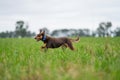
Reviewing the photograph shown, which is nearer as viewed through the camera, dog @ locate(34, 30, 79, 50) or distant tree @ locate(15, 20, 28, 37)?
dog @ locate(34, 30, 79, 50)

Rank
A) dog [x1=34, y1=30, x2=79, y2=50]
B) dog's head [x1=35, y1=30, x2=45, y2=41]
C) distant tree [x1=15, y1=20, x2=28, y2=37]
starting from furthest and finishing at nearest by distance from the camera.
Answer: distant tree [x1=15, y1=20, x2=28, y2=37] → dog [x1=34, y1=30, x2=79, y2=50] → dog's head [x1=35, y1=30, x2=45, y2=41]

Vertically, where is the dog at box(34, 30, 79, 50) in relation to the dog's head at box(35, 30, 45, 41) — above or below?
below

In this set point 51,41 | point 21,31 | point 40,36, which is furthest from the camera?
point 21,31

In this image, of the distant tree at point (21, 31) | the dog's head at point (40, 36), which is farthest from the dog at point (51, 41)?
the distant tree at point (21, 31)

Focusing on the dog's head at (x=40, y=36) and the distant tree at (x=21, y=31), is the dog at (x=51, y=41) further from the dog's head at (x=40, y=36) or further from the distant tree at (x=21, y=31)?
the distant tree at (x=21, y=31)

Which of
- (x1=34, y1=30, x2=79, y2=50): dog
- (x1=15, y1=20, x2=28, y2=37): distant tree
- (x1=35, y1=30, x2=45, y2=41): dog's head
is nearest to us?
(x1=35, y1=30, x2=45, y2=41): dog's head

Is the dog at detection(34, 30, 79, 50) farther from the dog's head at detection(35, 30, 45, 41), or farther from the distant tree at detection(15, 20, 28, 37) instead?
the distant tree at detection(15, 20, 28, 37)

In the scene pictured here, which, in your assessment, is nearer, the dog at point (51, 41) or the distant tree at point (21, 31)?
the dog at point (51, 41)

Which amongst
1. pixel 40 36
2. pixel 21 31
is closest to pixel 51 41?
pixel 40 36

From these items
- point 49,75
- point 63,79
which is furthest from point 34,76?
point 63,79

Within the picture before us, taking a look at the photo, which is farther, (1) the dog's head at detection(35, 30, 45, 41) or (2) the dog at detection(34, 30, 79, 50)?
(2) the dog at detection(34, 30, 79, 50)

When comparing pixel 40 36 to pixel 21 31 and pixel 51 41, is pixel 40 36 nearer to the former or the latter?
pixel 51 41

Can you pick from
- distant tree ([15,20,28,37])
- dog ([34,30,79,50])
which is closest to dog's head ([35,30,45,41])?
dog ([34,30,79,50])

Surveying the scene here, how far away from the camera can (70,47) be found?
1141 centimetres
